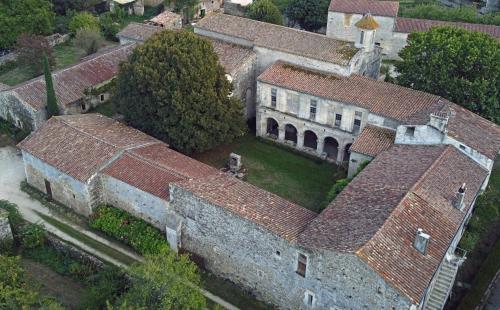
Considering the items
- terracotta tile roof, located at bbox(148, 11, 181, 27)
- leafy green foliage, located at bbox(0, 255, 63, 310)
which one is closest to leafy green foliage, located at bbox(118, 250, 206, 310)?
leafy green foliage, located at bbox(0, 255, 63, 310)

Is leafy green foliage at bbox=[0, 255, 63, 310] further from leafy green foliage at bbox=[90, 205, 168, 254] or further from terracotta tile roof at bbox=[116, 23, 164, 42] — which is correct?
terracotta tile roof at bbox=[116, 23, 164, 42]

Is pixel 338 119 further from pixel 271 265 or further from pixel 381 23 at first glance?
pixel 381 23

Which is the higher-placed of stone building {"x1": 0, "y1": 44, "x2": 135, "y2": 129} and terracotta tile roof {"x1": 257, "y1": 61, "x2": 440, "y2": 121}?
terracotta tile roof {"x1": 257, "y1": 61, "x2": 440, "y2": 121}

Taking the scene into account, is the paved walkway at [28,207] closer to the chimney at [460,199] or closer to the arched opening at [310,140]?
the chimney at [460,199]

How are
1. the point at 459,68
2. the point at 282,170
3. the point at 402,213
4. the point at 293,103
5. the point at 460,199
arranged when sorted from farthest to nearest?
the point at 293,103 < the point at 282,170 < the point at 459,68 < the point at 460,199 < the point at 402,213

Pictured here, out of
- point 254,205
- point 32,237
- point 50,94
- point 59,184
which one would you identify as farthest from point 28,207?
point 254,205

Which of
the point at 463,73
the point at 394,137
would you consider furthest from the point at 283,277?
the point at 463,73

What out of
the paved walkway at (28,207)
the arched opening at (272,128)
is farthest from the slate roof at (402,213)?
the arched opening at (272,128)
